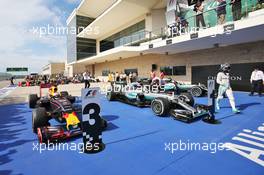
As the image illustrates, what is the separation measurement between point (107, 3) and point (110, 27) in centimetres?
378

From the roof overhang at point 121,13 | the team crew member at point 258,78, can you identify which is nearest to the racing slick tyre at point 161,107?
the team crew member at point 258,78

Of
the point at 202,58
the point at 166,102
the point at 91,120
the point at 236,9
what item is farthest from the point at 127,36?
the point at 91,120

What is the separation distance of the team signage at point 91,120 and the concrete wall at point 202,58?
1135 centimetres

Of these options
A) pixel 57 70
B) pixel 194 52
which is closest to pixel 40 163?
pixel 194 52

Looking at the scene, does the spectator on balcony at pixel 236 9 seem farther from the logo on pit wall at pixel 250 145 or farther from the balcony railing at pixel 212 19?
the logo on pit wall at pixel 250 145

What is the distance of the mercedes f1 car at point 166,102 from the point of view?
525 centimetres

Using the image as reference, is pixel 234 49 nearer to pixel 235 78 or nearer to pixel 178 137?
pixel 235 78

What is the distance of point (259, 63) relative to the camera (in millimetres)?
10312

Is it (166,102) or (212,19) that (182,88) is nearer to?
(212,19)

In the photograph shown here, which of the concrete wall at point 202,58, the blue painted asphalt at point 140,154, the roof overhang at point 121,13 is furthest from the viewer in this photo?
the roof overhang at point 121,13

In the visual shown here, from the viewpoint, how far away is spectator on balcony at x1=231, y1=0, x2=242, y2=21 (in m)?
8.77

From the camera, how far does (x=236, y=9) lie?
354 inches

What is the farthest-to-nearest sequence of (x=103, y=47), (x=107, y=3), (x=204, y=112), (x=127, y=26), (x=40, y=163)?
(x=103, y=47) → (x=107, y=3) → (x=127, y=26) → (x=204, y=112) → (x=40, y=163)

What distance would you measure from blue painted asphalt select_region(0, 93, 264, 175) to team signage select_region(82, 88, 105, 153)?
201 millimetres
